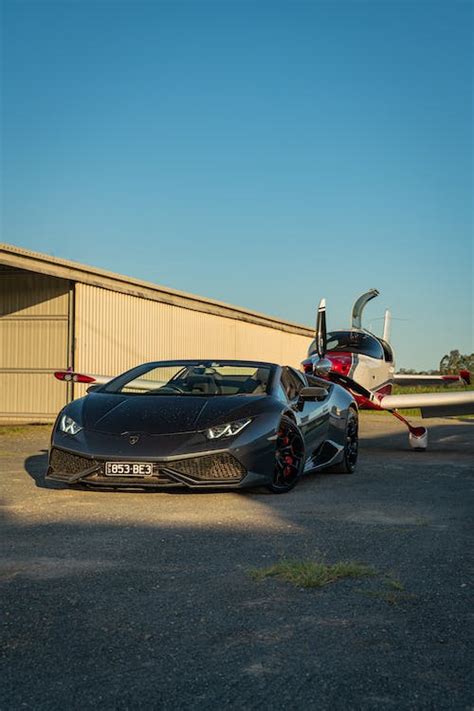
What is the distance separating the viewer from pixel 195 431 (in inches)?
307

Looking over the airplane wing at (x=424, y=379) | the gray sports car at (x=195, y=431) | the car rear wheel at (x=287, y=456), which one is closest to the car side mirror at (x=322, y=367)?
the airplane wing at (x=424, y=379)

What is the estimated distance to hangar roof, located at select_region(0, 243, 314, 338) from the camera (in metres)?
20.7

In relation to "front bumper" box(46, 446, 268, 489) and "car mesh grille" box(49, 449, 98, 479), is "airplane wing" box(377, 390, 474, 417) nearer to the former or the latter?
"front bumper" box(46, 446, 268, 489)

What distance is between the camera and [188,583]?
4609mm

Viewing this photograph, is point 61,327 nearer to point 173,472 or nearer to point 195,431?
point 195,431

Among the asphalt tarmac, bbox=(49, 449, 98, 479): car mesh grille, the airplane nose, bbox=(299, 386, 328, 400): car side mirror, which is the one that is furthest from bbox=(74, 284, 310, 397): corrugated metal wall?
the asphalt tarmac

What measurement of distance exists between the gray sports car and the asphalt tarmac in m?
0.29

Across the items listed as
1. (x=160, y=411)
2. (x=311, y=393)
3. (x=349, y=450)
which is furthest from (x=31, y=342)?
(x=160, y=411)

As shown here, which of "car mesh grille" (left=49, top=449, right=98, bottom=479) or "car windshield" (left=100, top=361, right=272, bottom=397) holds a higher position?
"car windshield" (left=100, top=361, right=272, bottom=397)

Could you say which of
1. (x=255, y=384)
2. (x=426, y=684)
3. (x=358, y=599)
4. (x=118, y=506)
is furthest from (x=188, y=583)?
(x=255, y=384)

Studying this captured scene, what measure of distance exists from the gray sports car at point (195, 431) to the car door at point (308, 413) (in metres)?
0.01

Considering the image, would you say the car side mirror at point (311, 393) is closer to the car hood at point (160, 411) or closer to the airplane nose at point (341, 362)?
the car hood at point (160, 411)

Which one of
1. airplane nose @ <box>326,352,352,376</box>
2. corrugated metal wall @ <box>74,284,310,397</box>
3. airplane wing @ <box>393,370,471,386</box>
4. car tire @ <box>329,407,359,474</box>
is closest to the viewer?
car tire @ <box>329,407,359,474</box>

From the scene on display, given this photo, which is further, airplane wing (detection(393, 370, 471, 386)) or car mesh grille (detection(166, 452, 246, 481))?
airplane wing (detection(393, 370, 471, 386))
